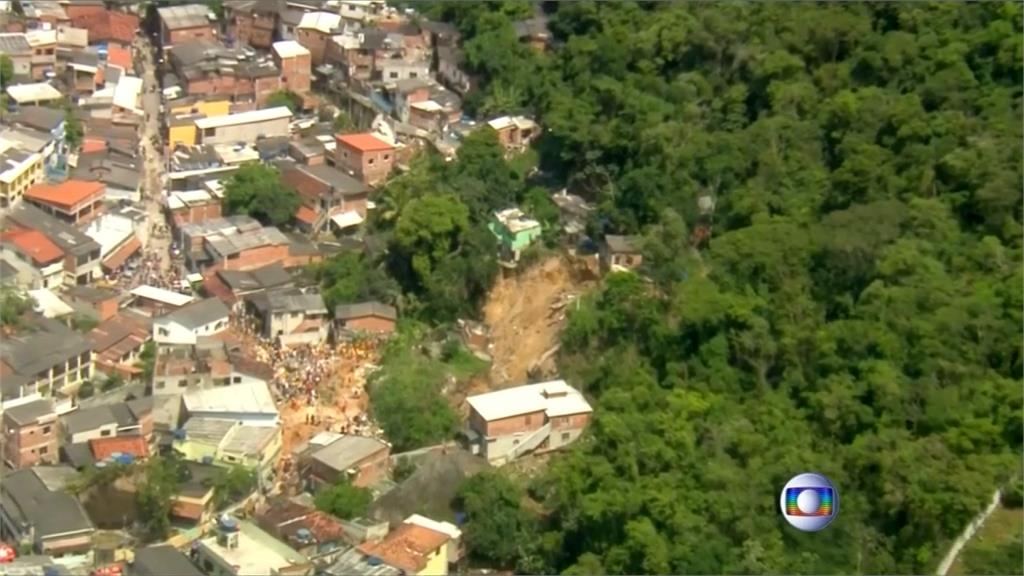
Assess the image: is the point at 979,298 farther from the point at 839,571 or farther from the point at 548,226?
the point at 548,226

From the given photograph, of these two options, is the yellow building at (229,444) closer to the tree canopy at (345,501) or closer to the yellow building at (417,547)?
the tree canopy at (345,501)

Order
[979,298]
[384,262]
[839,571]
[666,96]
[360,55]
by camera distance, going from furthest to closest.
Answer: [360,55] < [666,96] < [384,262] < [979,298] < [839,571]

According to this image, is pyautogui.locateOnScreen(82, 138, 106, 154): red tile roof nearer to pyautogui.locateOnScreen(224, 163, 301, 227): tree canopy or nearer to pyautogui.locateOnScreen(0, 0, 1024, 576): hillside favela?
pyautogui.locateOnScreen(0, 0, 1024, 576): hillside favela

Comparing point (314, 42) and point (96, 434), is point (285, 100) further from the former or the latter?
point (96, 434)

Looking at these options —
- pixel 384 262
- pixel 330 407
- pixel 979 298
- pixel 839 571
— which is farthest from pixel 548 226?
pixel 839 571

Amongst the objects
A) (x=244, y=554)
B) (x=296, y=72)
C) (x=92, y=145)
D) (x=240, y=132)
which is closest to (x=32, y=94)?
(x=92, y=145)

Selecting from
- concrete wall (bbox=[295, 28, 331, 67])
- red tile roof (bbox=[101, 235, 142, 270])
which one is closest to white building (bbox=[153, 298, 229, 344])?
red tile roof (bbox=[101, 235, 142, 270])
